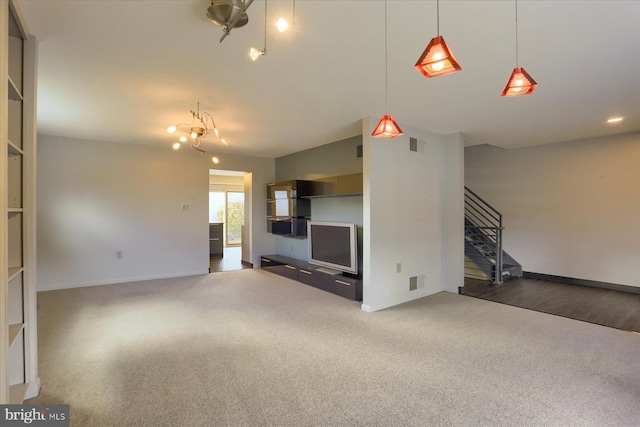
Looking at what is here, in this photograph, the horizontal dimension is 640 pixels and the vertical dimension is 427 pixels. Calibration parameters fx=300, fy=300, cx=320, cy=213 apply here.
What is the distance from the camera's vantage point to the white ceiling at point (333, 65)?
1943mm

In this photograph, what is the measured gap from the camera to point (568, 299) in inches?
182

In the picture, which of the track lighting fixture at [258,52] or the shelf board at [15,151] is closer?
the track lighting fixture at [258,52]

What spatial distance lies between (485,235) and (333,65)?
519cm

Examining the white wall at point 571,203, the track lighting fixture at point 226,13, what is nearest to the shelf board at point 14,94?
the track lighting fixture at point 226,13

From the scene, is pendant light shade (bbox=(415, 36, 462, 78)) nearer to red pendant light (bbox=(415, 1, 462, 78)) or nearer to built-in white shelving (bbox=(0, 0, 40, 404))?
red pendant light (bbox=(415, 1, 462, 78))

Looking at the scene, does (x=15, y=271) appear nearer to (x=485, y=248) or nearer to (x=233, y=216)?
(x=485, y=248)

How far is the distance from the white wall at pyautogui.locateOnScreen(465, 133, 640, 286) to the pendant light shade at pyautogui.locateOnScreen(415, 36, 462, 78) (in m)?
5.76

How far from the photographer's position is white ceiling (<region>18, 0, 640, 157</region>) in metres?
1.94

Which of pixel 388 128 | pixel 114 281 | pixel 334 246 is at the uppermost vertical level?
pixel 388 128

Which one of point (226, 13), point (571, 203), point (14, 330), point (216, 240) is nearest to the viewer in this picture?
point (226, 13)

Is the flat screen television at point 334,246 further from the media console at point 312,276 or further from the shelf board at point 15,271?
the shelf board at point 15,271

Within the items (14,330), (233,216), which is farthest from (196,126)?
(233,216)

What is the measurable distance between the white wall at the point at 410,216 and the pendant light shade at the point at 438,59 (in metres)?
2.60

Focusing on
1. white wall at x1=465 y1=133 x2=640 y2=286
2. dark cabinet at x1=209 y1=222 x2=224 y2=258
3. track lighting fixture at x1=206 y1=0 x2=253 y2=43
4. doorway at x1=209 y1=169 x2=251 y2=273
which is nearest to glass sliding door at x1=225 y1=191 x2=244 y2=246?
doorway at x1=209 y1=169 x2=251 y2=273
